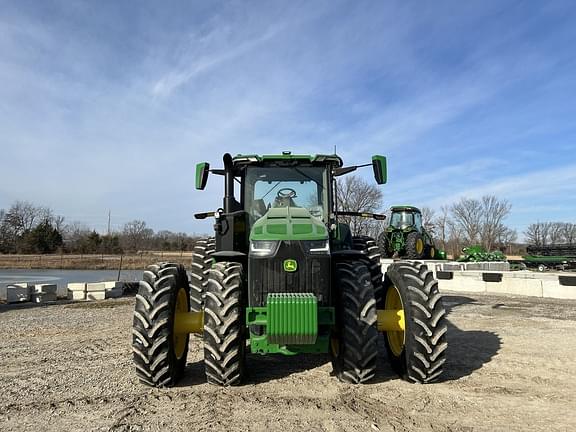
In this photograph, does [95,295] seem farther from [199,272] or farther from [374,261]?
[374,261]

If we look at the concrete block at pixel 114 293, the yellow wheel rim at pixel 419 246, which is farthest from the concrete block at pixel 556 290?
the concrete block at pixel 114 293

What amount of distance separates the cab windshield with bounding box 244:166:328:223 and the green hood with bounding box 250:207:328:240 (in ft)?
2.78

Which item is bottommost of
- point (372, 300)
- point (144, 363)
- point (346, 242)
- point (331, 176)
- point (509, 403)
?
point (509, 403)

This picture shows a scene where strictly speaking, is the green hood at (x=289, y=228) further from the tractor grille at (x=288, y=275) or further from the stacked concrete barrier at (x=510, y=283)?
the stacked concrete barrier at (x=510, y=283)

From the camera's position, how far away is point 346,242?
6.33m

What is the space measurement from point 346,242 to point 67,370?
3.99 metres

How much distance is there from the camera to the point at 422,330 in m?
4.58

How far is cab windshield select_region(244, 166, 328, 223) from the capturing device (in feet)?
19.7

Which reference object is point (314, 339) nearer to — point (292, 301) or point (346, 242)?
point (292, 301)

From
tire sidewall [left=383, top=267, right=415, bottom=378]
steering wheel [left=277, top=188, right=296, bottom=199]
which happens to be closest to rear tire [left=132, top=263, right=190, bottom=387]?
steering wheel [left=277, top=188, right=296, bottom=199]

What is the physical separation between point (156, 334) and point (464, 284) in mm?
14500

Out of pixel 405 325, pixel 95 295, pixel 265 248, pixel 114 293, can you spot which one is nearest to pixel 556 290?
pixel 405 325

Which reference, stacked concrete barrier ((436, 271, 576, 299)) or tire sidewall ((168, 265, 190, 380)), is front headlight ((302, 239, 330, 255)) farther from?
stacked concrete barrier ((436, 271, 576, 299))

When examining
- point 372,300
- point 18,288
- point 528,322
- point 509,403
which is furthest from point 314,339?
point 18,288
